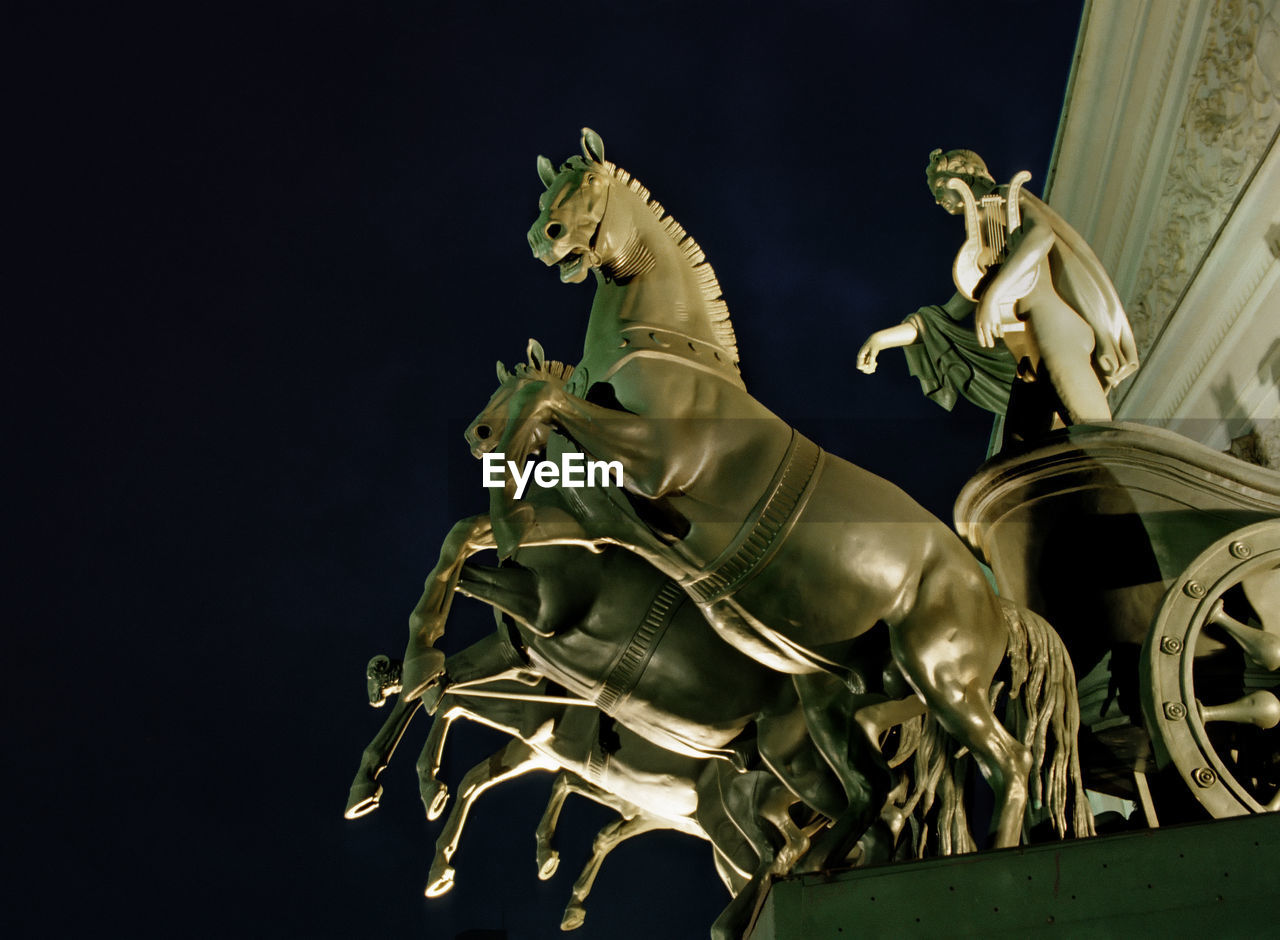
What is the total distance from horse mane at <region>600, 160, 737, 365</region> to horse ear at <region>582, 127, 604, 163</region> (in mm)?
43

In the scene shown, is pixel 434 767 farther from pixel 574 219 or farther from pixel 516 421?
pixel 574 219

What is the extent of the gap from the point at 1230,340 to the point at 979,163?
6.86ft

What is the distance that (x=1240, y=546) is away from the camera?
4.38m

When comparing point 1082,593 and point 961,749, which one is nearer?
point 961,749

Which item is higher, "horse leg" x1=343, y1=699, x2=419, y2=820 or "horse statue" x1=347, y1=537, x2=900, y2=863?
"horse statue" x1=347, y1=537, x2=900, y2=863

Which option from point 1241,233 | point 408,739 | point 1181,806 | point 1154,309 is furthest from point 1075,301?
point 408,739

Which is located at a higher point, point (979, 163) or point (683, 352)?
point (979, 163)

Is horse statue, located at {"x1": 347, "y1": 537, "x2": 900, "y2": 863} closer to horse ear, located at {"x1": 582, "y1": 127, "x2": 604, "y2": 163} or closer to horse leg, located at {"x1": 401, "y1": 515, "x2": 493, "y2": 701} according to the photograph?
horse leg, located at {"x1": 401, "y1": 515, "x2": 493, "y2": 701}

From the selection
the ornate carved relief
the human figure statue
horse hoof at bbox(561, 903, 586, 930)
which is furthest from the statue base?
the ornate carved relief

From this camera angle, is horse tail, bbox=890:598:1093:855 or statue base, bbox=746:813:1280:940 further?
horse tail, bbox=890:598:1093:855

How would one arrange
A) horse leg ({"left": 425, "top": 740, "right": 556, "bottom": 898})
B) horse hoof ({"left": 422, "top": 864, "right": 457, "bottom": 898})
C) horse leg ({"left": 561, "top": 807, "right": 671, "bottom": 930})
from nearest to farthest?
horse hoof ({"left": 422, "top": 864, "right": 457, "bottom": 898}) → horse leg ({"left": 425, "top": 740, "right": 556, "bottom": 898}) → horse leg ({"left": 561, "top": 807, "right": 671, "bottom": 930})

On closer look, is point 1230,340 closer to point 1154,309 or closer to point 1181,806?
point 1154,309

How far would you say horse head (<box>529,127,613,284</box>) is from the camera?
4883mm

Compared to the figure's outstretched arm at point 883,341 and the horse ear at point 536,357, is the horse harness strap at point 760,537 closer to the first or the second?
the horse ear at point 536,357
